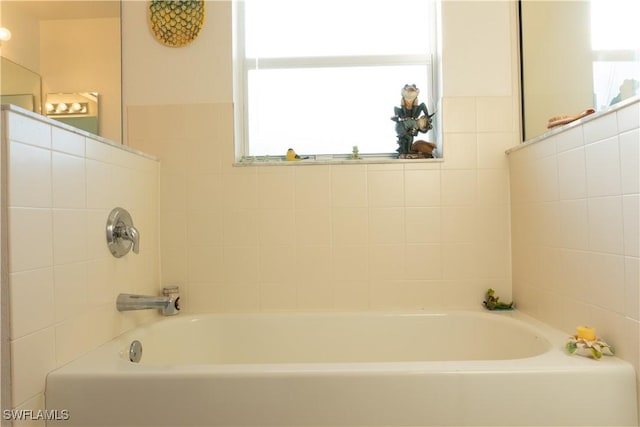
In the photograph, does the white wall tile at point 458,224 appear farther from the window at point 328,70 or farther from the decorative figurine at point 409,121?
the window at point 328,70

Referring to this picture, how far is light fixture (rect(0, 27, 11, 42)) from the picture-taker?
1308mm

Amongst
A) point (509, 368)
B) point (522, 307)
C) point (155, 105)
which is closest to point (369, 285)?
point (522, 307)

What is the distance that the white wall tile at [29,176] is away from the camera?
89 cm

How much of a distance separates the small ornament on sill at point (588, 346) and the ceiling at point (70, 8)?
85.8 inches

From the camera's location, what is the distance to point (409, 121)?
1.71 m

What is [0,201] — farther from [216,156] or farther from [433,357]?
[433,357]

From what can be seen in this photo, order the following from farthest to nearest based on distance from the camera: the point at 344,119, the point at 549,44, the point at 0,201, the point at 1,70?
the point at 344,119 → the point at 549,44 → the point at 1,70 → the point at 0,201

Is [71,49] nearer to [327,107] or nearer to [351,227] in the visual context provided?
[327,107]

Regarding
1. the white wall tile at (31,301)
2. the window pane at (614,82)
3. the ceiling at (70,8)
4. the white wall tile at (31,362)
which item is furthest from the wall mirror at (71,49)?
the window pane at (614,82)

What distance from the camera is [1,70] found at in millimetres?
1261

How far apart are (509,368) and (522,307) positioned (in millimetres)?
725

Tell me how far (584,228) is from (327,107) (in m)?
1.23

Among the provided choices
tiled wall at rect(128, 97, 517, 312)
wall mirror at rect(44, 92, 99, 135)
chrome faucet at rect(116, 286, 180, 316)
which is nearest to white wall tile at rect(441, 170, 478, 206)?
tiled wall at rect(128, 97, 517, 312)

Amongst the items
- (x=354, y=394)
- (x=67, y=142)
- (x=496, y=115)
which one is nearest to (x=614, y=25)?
(x=496, y=115)
